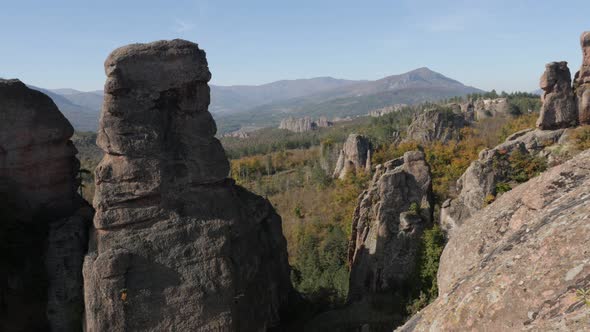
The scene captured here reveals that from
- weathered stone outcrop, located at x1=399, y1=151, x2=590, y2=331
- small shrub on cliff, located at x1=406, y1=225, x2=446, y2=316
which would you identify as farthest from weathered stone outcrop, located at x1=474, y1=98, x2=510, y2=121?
weathered stone outcrop, located at x1=399, y1=151, x2=590, y2=331

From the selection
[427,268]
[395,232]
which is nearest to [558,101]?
[395,232]

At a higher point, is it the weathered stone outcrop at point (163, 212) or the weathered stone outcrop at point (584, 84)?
the weathered stone outcrop at point (584, 84)

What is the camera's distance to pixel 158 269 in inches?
559

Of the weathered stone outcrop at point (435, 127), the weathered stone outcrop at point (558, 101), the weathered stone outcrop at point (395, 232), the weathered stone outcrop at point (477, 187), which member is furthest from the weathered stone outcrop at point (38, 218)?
the weathered stone outcrop at point (435, 127)

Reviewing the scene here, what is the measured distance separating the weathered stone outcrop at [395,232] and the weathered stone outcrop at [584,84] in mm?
15293

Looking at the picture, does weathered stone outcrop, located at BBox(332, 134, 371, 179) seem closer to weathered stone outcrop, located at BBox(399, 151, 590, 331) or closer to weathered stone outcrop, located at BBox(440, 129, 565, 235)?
weathered stone outcrop, located at BBox(440, 129, 565, 235)

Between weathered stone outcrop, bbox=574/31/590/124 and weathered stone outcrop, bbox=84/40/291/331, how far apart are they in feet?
85.5

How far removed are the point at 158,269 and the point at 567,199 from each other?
38.6ft

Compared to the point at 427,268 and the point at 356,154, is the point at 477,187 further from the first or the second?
the point at 356,154

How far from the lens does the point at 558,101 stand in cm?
3019

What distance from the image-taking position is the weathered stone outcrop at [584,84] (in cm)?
2980

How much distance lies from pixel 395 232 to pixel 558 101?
17.5 meters

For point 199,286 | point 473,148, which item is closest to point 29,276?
point 199,286

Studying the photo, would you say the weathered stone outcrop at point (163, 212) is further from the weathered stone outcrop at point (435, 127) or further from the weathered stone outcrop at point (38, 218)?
the weathered stone outcrop at point (435, 127)
